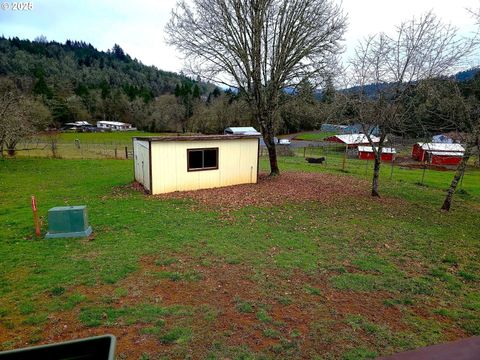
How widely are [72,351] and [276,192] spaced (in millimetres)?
12872

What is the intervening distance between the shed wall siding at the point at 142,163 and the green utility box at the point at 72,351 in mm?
12017

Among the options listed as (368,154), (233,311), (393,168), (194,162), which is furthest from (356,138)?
(368,154)

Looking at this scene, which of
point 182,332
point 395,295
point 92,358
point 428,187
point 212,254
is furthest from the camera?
point 428,187

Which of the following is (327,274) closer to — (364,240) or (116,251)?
(364,240)

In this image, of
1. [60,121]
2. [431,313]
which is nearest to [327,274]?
[431,313]

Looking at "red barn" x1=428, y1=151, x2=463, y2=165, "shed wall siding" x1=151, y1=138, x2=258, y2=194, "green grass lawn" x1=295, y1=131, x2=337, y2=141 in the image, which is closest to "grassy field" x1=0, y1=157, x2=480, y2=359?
"shed wall siding" x1=151, y1=138, x2=258, y2=194

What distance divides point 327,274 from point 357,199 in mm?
7780

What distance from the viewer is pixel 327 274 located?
6438mm

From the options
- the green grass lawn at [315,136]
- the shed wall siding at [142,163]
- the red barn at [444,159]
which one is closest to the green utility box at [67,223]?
the shed wall siding at [142,163]

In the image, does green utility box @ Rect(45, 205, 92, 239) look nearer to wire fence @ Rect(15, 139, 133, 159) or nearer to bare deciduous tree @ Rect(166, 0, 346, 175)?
bare deciduous tree @ Rect(166, 0, 346, 175)

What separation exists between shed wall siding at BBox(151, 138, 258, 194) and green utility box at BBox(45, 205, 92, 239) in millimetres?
4933

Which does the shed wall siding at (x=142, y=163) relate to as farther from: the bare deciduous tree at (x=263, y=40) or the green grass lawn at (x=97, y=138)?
the green grass lawn at (x=97, y=138)

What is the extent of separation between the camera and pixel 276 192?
46.4 feet

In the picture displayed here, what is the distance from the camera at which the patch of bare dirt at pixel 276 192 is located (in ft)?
41.2
